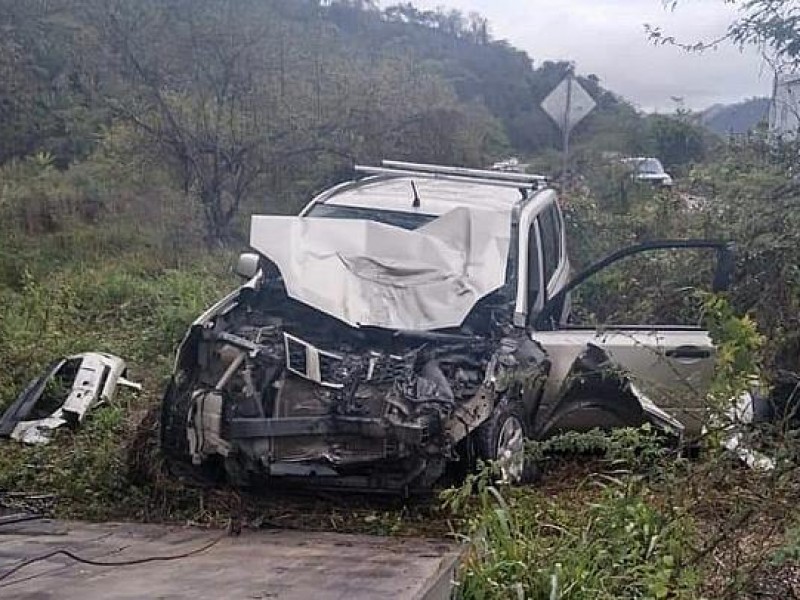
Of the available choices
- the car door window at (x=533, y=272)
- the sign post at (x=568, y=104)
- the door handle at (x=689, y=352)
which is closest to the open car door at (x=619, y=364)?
the door handle at (x=689, y=352)

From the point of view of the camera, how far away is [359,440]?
205 inches

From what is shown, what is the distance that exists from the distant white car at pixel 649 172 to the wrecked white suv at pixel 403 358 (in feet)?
23.9

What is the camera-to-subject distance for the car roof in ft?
22.8

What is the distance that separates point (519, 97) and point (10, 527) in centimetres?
2291

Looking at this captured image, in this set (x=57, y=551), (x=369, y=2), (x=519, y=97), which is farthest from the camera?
(x=519, y=97)

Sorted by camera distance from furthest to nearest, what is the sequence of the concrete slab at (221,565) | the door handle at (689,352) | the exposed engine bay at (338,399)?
1. the door handle at (689,352)
2. the exposed engine bay at (338,399)
3. the concrete slab at (221,565)

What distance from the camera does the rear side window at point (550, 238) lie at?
7.18 metres

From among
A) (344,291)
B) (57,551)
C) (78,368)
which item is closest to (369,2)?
(78,368)

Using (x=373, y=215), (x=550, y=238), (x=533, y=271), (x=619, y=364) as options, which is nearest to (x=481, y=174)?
(x=550, y=238)

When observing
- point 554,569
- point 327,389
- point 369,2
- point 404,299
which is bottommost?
point 554,569

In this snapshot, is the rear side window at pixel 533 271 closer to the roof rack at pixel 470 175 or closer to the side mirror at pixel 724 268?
the roof rack at pixel 470 175

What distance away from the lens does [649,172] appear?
14.8 metres

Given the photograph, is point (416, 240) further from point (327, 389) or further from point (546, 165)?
point (546, 165)

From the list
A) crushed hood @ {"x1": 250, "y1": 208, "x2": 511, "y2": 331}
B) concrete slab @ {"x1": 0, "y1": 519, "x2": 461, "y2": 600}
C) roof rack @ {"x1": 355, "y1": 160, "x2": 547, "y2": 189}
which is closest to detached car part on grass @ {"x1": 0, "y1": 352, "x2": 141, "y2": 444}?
concrete slab @ {"x1": 0, "y1": 519, "x2": 461, "y2": 600}
